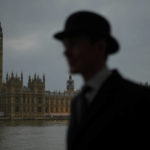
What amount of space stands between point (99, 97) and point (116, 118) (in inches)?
6.1

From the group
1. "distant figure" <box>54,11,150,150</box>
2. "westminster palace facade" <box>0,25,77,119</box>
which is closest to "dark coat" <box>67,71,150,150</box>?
"distant figure" <box>54,11,150,150</box>

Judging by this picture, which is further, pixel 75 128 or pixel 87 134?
pixel 75 128

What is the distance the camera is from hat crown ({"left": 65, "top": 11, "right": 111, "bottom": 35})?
186 centimetres

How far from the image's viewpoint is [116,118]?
5.48 feet

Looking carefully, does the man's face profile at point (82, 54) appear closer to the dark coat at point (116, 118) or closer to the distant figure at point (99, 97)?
the distant figure at point (99, 97)

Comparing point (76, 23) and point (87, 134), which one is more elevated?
point (76, 23)

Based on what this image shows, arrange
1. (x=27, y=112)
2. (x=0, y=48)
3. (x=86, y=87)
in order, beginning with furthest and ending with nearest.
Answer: (x=0, y=48)
(x=27, y=112)
(x=86, y=87)

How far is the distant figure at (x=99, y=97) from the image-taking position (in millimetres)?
1653

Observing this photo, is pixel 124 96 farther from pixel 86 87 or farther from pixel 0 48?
pixel 0 48

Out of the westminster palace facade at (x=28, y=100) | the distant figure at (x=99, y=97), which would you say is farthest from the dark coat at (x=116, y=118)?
the westminster palace facade at (x=28, y=100)

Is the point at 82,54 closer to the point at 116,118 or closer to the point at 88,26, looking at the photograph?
the point at 88,26

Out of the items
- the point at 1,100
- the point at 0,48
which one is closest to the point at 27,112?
the point at 1,100

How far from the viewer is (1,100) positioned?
7475 cm

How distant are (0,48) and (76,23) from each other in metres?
85.9
